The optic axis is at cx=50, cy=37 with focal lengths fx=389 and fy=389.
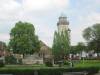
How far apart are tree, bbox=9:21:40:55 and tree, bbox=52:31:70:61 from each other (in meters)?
5.39

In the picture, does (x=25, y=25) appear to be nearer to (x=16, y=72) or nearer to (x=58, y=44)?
(x=58, y=44)

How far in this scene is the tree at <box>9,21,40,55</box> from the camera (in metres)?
107

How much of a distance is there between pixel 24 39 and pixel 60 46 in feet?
36.9

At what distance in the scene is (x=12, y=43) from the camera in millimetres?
108812

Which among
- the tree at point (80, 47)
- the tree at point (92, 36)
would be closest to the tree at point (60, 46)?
the tree at point (92, 36)

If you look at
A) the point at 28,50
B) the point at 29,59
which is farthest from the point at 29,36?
the point at 29,59

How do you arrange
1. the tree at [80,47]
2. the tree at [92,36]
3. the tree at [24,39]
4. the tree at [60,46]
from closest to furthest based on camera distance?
1. the tree at [24,39]
2. the tree at [60,46]
3. the tree at [92,36]
4. the tree at [80,47]

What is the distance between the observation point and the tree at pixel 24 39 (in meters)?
107

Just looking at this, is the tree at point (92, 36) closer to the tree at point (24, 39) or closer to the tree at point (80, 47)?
the tree at point (80, 47)

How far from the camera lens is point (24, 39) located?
10750cm

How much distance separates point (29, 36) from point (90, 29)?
39.3m

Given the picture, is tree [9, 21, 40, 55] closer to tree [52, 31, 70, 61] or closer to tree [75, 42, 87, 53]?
tree [52, 31, 70, 61]

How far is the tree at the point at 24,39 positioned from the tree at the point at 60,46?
539 cm

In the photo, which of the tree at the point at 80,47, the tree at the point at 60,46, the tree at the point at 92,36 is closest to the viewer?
the tree at the point at 60,46
